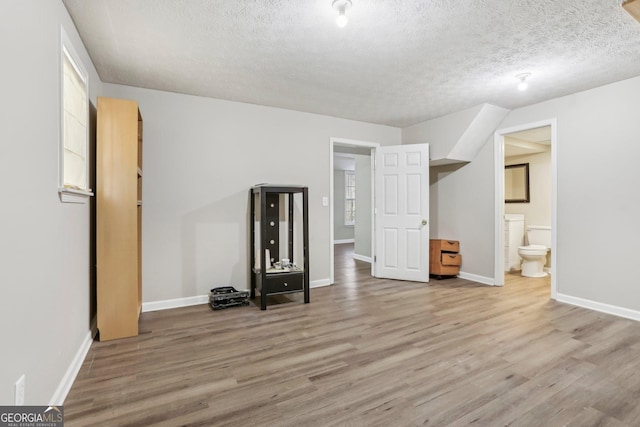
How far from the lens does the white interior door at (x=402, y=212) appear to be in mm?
4676

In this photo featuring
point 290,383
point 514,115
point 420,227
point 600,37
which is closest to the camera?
point 290,383

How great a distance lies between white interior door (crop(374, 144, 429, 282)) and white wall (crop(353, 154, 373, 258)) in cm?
151

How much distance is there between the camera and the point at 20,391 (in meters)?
1.32

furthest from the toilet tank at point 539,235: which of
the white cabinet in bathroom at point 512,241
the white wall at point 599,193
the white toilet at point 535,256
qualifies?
the white wall at point 599,193

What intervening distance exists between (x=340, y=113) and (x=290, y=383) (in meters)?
3.43

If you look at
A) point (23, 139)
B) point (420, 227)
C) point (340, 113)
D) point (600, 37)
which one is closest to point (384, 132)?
point (340, 113)

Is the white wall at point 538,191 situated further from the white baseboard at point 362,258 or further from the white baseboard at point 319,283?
the white baseboard at point 319,283

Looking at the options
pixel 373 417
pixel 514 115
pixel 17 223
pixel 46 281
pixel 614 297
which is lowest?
pixel 373 417

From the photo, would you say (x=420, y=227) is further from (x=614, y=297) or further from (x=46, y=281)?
(x=46, y=281)

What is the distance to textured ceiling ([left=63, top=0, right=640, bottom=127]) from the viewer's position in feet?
6.76

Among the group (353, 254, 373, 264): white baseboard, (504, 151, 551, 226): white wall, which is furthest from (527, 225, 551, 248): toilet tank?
(353, 254, 373, 264): white baseboard

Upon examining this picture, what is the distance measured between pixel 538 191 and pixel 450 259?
2.57 metres

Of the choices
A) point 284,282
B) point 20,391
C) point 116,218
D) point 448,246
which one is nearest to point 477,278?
point 448,246

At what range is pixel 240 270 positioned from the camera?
3.86 meters
